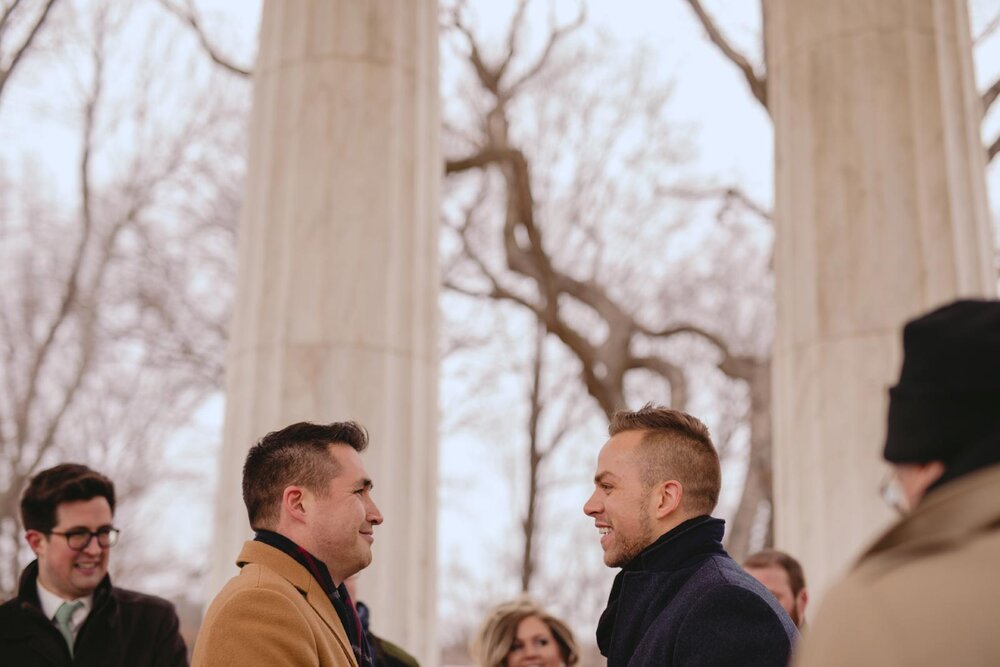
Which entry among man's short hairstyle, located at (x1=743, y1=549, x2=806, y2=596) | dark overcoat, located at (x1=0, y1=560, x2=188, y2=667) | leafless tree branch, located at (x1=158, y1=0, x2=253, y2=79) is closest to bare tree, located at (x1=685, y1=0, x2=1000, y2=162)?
leafless tree branch, located at (x1=158, y1=0, x2=253, y2=79)

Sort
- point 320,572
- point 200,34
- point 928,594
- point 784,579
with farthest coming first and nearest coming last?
point 200,34, point 784,579, point 320,572, point 928,594

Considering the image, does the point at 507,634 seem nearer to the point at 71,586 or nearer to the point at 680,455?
the point at 71,586

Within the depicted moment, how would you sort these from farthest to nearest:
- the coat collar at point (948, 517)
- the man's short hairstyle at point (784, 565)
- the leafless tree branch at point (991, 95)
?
the leafless tree branch at point (991, 95), the man's short hairstyle at point (784, 565), the coat collar at point (948, 517)

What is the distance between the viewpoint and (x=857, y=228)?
43.6 feet

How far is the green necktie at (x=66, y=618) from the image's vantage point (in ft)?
28.4

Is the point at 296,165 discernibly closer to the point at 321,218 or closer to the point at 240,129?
the point at 321,218

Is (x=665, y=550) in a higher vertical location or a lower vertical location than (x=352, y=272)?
lower

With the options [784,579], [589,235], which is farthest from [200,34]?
[784,579]

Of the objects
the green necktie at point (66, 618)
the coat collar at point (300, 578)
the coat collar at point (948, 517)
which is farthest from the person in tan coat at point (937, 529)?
the green necktie at point (66, 618)

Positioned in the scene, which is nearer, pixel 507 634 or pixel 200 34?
pixel 507 634

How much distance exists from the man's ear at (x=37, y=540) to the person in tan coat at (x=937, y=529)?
677 cm

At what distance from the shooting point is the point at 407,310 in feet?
41.3

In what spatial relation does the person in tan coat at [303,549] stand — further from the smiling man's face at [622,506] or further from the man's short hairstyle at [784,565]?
the man's short hairstyle at [784,565]

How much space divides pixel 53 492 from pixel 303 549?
2915mm
